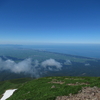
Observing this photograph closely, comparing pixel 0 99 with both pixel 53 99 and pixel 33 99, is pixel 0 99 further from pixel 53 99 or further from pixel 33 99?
pixel 53 99

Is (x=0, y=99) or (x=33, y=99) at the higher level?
(x=33, y=99)

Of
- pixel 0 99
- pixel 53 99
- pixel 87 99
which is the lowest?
pixel 0 99

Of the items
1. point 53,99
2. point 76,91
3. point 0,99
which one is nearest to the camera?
point 53,99

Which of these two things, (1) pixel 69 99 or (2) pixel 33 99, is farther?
(2) pixel 33 99

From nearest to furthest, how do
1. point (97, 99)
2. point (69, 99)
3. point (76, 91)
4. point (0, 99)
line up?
point (97, 99) < point (69, 99) < point (76, 91) < point (0, 99)

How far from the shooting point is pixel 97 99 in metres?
15.2

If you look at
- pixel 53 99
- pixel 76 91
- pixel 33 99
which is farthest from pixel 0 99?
pixel 76 91

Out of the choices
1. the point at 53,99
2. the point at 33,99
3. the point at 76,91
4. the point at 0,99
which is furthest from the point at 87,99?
the point at 0,99

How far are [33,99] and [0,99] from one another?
24551 millimetres

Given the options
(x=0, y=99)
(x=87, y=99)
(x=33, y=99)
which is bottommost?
(x=0, y=99)

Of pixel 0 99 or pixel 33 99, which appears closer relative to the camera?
pixel 33 99

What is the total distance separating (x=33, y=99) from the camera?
67.1 feet

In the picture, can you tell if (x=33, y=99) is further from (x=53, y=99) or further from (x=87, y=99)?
(x=87, y=99)

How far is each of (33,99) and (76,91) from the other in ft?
28.5
